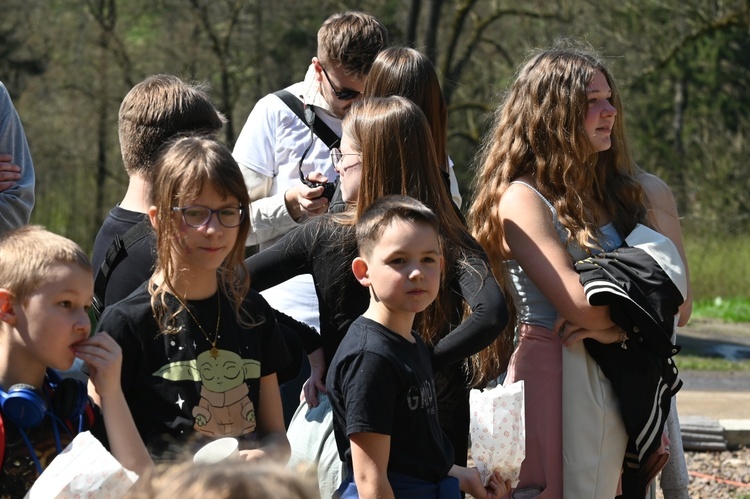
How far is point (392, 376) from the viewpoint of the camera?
8.93 feet

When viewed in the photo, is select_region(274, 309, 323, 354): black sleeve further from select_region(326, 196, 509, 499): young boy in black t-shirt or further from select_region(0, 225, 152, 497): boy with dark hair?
select_region(0, 225, 152, 497): boy with dark hair

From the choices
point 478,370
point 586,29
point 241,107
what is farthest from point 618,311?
point 241,107

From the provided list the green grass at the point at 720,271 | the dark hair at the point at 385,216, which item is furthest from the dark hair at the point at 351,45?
the green grass at the point at 720,271

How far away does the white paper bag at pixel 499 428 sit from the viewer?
296cm

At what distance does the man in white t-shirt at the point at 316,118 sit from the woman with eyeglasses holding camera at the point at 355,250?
49cm

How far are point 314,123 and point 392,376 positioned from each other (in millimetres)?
1331

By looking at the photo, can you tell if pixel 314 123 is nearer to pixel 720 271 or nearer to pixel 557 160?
pixel 557 160

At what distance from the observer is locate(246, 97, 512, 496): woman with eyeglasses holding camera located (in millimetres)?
3033

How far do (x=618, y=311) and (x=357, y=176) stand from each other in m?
0.92

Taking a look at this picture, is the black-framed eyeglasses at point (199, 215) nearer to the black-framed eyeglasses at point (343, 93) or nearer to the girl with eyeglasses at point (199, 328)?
the girl with eyeglasses at point (199, 328)

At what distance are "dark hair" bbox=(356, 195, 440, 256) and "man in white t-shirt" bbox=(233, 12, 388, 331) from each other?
731mm

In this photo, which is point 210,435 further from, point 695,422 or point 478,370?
point 695,422

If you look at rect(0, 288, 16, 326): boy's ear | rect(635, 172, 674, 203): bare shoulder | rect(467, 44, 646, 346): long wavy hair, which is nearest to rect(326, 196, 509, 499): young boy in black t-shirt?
rect(467, 44, 646, 346): long wavy hair

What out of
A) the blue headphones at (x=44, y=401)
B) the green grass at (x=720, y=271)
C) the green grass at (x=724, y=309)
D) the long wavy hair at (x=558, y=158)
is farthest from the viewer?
the green grass at (x=720, y=271)
